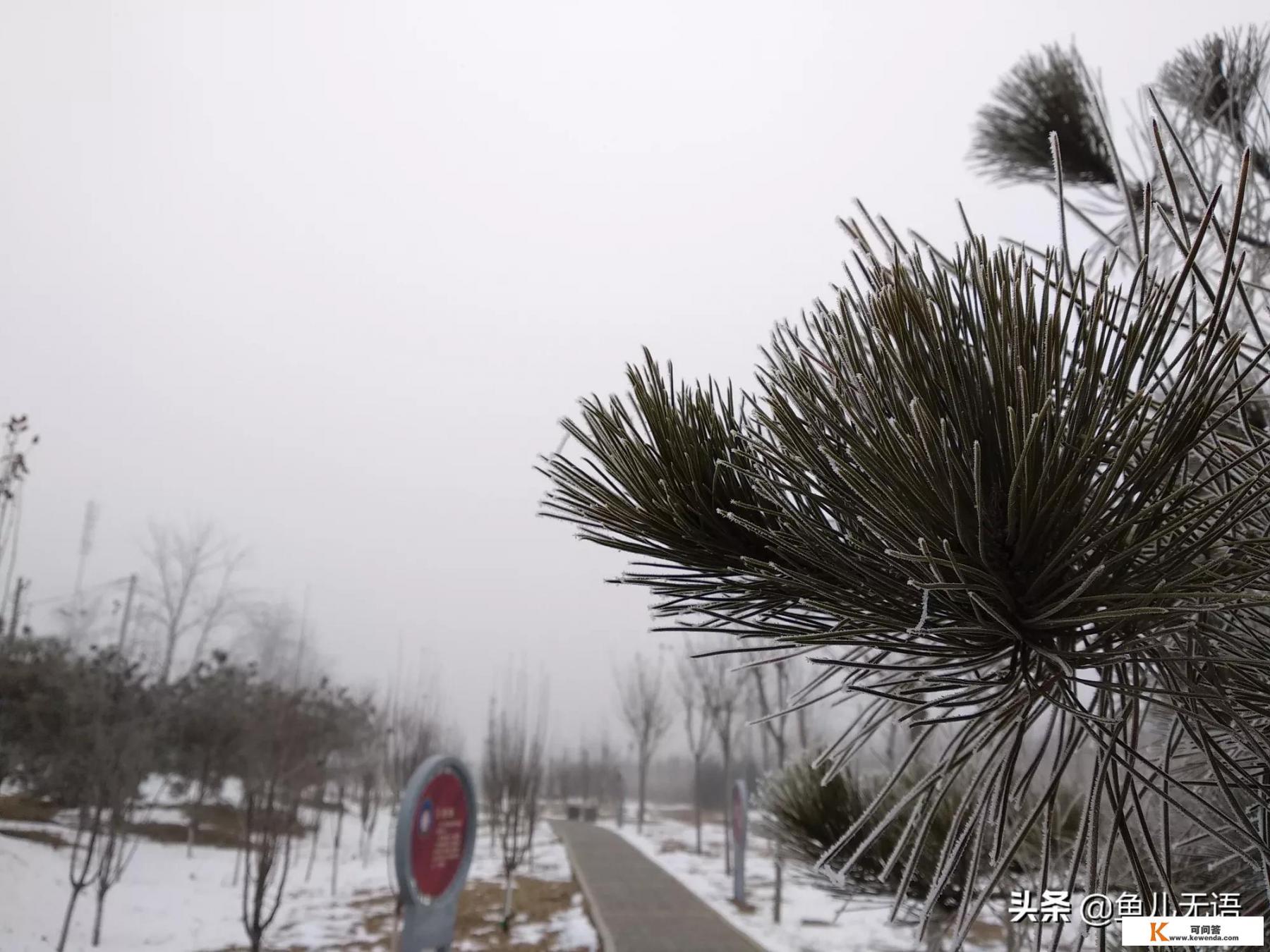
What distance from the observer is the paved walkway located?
851 centimetres

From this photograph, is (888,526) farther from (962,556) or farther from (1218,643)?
(1218,643)

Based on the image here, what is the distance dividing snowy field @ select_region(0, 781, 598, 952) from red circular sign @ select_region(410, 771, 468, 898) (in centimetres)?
198

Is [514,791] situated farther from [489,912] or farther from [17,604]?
[17,604]

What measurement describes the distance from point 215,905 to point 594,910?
493 centimetres

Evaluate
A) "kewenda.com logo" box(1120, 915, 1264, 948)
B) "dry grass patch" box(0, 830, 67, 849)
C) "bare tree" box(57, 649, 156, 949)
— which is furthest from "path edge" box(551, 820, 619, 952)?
"kewenda.com logo" box(1120, 915, 1264, 948)

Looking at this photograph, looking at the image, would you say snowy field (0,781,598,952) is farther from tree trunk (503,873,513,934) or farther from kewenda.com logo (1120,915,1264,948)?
kewenda.com logo (1120,915,1264,948)

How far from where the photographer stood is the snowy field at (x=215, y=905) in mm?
6207

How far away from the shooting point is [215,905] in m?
10.5

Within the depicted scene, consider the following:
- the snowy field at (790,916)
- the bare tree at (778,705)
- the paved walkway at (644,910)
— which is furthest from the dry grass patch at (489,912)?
the bare tree at (778,705)

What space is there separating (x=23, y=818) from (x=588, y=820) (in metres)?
22.8

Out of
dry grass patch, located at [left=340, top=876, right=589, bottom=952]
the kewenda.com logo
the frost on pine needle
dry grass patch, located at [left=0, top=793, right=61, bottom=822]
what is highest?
the frost on pine needle

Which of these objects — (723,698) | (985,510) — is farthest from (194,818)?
(985,510)

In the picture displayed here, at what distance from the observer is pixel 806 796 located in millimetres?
2314

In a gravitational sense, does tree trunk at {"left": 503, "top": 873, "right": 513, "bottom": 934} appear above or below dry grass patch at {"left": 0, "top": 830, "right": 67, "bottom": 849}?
below
